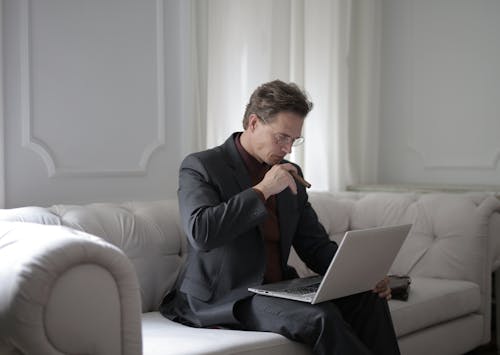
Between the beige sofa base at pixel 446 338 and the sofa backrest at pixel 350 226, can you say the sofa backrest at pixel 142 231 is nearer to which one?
the sofa backrest at pixel 350 226

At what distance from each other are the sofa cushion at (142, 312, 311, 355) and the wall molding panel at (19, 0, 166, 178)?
787mm

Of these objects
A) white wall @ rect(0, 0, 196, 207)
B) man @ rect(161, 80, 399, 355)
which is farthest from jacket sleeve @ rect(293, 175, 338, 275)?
white wall @ rect(0, 0, 196, 207)

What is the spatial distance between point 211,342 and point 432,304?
105 centimetres

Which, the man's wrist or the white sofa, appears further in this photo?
the man's wrist

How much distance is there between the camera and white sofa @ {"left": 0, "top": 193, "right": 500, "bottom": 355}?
4.57 ft

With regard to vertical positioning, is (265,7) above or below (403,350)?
above

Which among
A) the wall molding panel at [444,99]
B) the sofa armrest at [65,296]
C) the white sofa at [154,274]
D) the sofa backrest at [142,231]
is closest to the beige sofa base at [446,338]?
the white sofa at [154,274]

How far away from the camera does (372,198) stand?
3123mm

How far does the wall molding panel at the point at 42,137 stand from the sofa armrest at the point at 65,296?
0.97 metres

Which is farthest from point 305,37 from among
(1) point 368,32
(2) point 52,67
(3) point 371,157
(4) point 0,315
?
(4) point 0,315

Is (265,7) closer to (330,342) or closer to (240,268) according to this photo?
(240,268)

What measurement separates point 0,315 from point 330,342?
2.91ft

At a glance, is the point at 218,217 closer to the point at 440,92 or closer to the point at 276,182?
the point at 276,182

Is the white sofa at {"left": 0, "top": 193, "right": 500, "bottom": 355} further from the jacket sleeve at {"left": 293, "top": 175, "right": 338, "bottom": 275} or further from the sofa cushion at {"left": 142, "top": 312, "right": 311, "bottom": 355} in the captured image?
the jacket sleeve at {"left": 293, "top": 175, "right": 338, "bottom": 275}
